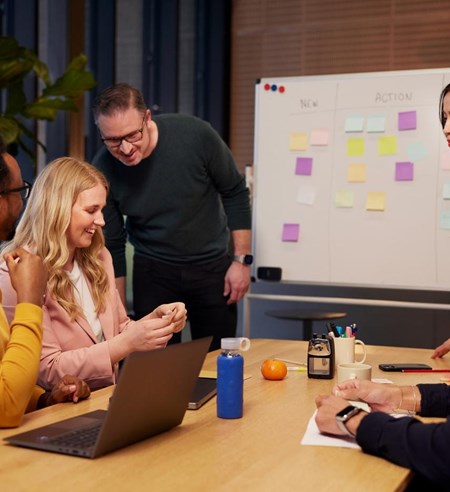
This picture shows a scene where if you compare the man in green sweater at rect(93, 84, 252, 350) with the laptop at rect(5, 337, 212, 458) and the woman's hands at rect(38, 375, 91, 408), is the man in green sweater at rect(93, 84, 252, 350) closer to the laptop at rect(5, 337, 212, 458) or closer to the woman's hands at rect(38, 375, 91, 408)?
the woman's hands at rect(38, 375, 91, 408)

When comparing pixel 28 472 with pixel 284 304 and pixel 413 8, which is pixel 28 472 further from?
pixel 413 8

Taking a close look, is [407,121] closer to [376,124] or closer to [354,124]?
[376,124]

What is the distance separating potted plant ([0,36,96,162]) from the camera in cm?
305

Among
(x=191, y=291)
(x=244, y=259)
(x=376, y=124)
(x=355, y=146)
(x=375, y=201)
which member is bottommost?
(x=191, y=291)

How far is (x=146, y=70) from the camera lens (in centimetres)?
521

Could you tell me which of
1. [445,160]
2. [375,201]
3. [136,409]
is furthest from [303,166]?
[136,409]

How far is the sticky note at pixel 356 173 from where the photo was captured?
140 inches

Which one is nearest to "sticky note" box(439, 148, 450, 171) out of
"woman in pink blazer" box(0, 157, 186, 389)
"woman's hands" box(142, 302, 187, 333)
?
"woman in pink blazer" box(0, 157, 186, 389)

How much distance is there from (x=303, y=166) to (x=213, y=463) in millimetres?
2552

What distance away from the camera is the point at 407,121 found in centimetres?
349

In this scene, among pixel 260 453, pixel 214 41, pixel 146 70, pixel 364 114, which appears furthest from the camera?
pixel 214 41

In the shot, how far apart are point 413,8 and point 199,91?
5.36 ft

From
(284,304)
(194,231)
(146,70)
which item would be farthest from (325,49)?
(194,231)

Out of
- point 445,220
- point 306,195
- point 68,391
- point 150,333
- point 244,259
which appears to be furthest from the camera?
point 306,195
